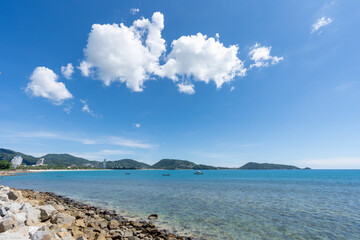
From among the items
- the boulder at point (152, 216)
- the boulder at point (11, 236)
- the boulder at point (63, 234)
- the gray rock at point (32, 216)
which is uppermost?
the boulder at point (11, 236)

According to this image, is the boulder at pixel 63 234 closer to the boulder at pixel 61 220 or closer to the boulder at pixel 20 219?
the boulder at pixel 20 219

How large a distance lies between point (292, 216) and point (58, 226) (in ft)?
81.1

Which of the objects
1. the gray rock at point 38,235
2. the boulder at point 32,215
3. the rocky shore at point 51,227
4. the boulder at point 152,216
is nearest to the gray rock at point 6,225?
the rocky shore at point 51,227

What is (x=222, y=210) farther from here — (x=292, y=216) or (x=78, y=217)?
(x=78, y=217)

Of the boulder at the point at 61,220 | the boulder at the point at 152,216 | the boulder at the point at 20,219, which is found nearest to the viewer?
the boulder at the point at 20,219

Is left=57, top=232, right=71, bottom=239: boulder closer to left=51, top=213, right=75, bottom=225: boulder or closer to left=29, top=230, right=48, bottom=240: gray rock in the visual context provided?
left=29, top=230, right=48, bottom=240: gray rock

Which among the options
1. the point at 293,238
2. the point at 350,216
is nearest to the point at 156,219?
the point at 293,238

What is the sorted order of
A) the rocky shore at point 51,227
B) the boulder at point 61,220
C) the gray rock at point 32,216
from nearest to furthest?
the rocky shore at point 51,227 < the gray rock at point 32,216 < the boulder at point 61,220

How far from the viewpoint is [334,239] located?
A: 1477cm

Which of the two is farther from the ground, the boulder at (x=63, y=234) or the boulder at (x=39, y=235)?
the boulder at (x=39, y=235)

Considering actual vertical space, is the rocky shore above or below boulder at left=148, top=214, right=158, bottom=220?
above

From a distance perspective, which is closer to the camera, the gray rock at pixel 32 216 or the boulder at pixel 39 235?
the boulder at pixel 39 235

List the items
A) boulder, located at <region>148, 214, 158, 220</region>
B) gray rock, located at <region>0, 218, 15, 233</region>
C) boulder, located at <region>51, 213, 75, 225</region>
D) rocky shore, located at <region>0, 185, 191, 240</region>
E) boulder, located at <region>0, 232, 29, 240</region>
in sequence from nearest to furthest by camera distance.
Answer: boulder, located at <region>0, 232, 29, 240</region>, gray rock, located at <region>0, 218, 15, 233</region>, rocky shore, located at <region>0, 185, 191, 240</region>, boulder, located at <region>51, 213, 75, 225</region>, boulder, located at <region>148, 214, 158, 220</region>

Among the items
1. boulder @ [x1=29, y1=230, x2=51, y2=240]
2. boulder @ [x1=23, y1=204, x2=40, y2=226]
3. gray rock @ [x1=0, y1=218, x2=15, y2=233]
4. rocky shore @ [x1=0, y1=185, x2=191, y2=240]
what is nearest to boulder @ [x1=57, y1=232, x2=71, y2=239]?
rocky shore @ [x1=0, y1=185, x2=191, y2=240]
